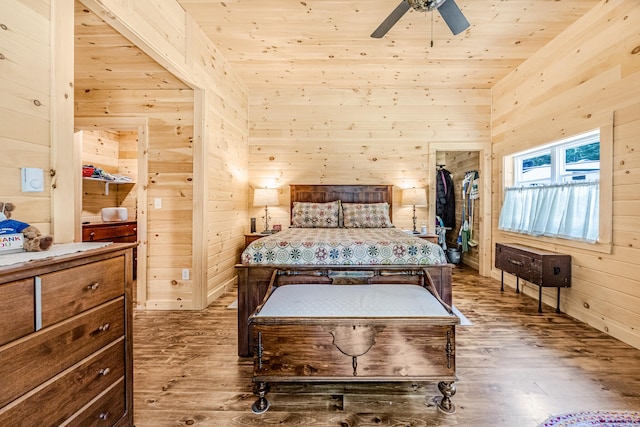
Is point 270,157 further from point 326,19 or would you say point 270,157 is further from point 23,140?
point 23,140

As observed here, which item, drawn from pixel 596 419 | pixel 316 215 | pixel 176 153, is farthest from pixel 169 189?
pixel 596 419

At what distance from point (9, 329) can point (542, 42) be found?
4823mm

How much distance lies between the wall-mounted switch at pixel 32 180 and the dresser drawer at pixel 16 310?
1.95 ft

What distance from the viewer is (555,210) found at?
3123 mm

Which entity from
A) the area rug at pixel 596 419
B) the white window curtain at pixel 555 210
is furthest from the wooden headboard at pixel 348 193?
the area rug at pixel 596 419

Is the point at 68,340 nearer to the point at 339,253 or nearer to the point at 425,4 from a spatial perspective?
the point at 339,253

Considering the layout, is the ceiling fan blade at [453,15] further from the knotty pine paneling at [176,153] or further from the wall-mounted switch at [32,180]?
the wall-mounted switch at [32,180]

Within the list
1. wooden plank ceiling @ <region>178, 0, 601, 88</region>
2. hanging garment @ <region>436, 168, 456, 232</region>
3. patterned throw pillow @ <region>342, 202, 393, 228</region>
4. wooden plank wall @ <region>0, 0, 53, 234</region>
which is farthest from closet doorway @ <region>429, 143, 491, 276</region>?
wooden plank wall @ <region>0, 0, 53, 234</region>

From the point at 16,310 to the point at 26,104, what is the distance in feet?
3.11

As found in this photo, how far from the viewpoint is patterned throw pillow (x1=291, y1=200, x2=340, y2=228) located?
3957mm

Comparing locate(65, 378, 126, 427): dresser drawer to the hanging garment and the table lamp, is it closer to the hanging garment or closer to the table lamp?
the table lamp

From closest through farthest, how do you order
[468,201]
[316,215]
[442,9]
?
[442,9] → [316,215] → [468,201]

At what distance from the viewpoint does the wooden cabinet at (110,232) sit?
3.36 m

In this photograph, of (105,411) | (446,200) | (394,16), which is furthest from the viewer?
(446,200)
